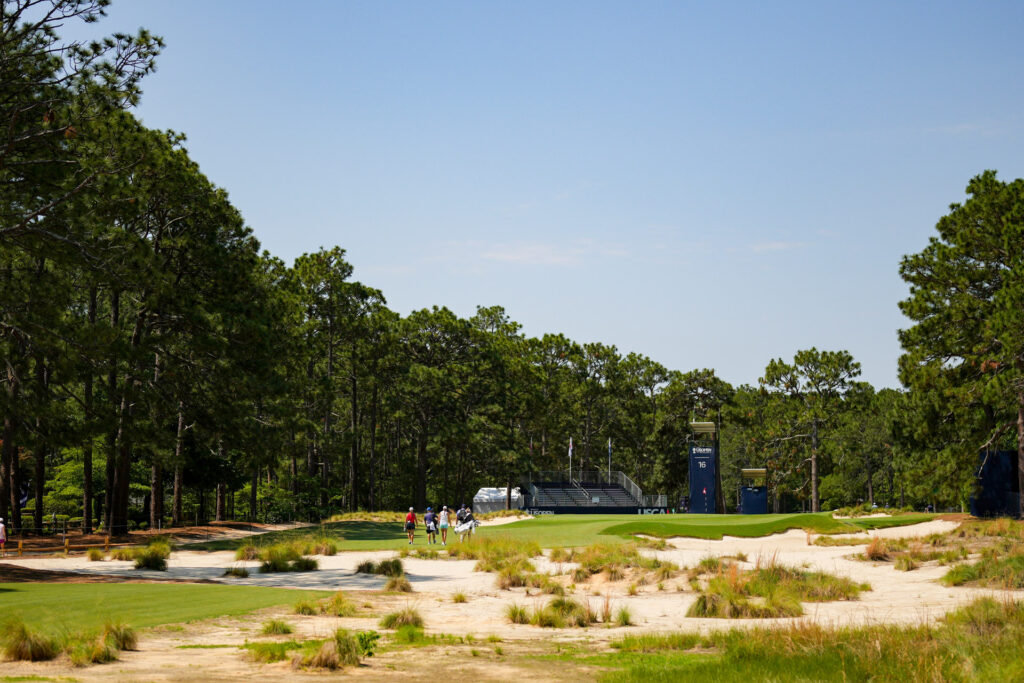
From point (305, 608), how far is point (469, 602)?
14.0ft

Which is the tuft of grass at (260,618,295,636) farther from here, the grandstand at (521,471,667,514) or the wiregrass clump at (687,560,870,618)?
the grandstand at (521,471,667,514)

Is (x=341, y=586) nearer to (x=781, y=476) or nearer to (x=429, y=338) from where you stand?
(x=429, y=338)

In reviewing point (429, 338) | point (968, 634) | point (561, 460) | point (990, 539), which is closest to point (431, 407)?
point (429, 338)

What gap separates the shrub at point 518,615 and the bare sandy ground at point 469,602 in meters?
0.17

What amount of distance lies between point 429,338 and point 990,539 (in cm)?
5246

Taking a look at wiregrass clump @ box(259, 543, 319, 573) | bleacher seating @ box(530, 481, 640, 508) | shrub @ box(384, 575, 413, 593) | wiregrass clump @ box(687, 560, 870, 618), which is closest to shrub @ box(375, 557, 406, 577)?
wiregrass clump @ box(259, 543, 319, 573)

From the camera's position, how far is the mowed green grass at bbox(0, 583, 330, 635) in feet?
53.8

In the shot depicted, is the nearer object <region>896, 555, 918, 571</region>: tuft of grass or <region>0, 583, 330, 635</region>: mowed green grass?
<region>0, 583, 330, 635</region>: mowed green grass

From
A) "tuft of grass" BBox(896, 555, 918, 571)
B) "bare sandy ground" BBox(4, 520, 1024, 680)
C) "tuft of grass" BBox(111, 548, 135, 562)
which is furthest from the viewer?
"tuft of grass" BBox(111, 548, 135, 562)

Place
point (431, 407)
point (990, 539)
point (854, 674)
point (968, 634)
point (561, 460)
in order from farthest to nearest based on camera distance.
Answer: point (561, 460) → point (431, 407) → point (990, 539) → point (968, 634) → point (854, 674)

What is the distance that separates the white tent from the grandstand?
876mm

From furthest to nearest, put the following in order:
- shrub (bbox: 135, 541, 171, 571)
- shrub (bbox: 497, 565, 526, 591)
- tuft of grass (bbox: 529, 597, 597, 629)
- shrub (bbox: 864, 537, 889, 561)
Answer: shrub (bbox: 864, 537, 889, 561), shrub (bbox: 135, 541, 171, 571), shrub (bbox: 497, 565, 526, 591), tuft of grass (bbox: 529, 597, 597, 629)

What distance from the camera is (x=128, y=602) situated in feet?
63.0

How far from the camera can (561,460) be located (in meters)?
104
